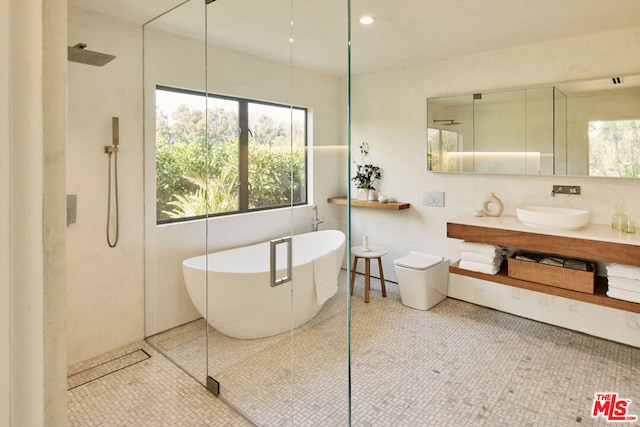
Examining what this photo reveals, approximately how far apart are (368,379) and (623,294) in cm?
180

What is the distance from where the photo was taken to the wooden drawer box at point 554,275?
2.79m

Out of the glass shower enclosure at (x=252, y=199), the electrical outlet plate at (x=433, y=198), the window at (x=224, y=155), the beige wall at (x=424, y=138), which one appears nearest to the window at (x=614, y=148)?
the beige wall at (x=424, y=138)

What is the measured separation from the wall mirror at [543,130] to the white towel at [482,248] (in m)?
0.74

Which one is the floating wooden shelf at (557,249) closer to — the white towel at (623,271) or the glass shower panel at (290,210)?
the white towel at (623,271)

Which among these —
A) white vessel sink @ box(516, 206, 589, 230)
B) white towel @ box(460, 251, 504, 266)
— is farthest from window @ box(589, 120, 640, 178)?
white towel @ box(460, 251, 504, 266)

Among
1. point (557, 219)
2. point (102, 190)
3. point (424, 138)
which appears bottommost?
point (557, 219)

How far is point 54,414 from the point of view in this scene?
16.6 inches

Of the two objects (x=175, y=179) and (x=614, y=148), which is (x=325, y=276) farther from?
(x=614, y=148)

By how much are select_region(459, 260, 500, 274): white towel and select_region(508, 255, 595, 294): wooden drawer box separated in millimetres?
127

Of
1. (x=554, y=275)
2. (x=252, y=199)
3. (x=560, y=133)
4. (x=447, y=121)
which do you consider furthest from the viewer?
(x=447, y=121)

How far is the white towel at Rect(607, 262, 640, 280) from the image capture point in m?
2.56

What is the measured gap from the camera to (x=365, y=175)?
4469 mm

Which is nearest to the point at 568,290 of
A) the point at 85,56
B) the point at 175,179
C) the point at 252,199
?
the point at 252,199

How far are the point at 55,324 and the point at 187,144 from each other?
246 cm
